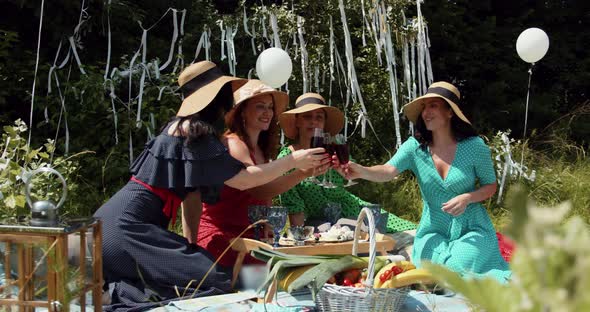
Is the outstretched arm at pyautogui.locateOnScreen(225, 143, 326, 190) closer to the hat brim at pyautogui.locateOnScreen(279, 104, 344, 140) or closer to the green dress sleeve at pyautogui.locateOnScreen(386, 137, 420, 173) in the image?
the green dress sleeve at pyautogui.locateOnScreen(386, 137, 420, 173)

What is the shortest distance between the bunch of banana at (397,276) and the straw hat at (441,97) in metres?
1.25

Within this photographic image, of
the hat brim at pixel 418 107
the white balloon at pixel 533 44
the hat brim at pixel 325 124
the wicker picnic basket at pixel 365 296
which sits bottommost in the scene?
the wicker picnic basket at pixel 365 296

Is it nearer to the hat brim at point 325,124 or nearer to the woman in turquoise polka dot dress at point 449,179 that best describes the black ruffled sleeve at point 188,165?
the woman in turquoise polka dot dress at point 449,179

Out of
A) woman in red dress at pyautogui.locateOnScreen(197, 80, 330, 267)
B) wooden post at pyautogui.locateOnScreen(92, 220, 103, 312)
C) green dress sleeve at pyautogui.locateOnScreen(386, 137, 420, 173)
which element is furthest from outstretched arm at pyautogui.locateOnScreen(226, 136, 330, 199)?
wooden post at pyautogui.locateOnScreen(92, 220, 103, 312)

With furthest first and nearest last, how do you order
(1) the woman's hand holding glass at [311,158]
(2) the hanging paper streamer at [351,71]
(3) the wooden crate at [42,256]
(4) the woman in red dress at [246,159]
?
(2) the hanging paper streamer at [351,71]
(4) the woman in red dress at [246,159]
(1) the woman's hand holding glass at [311,158]
(3) the wooden crate at [42,256]

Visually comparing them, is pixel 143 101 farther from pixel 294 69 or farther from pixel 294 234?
pixel 294 234

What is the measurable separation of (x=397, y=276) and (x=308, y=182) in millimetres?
1743

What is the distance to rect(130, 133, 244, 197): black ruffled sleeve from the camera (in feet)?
9.39

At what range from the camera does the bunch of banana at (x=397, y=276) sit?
2.35 metres

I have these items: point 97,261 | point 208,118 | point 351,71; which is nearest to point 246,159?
point 208,118

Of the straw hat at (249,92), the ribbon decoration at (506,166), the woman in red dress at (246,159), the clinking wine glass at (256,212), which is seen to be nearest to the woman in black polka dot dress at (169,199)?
the clinking wine glass at (256,212)

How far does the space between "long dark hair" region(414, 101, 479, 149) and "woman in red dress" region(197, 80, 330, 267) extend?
27.5 inches

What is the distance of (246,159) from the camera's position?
329 cm

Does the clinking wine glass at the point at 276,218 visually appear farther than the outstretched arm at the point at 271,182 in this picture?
No
